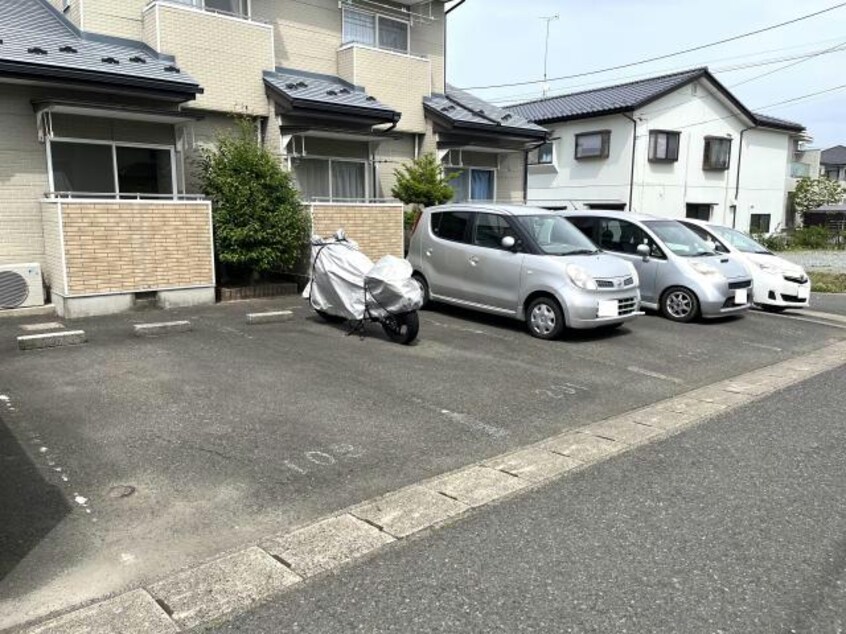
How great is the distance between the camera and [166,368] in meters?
6.39

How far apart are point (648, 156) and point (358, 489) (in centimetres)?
2249

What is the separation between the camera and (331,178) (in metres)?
13.2

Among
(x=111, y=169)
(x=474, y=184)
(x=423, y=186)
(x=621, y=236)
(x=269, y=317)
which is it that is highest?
(x=474, y=184)

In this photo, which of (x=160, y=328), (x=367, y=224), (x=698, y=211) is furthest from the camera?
(x=698, y=211)

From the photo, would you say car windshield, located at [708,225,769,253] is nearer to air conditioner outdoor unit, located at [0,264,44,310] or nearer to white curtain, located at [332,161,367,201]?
white curtain, located at [332,161,367,201]

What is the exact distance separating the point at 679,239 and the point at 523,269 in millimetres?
3658

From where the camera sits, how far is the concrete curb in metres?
2.77

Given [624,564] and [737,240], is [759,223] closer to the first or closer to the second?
[737,240]

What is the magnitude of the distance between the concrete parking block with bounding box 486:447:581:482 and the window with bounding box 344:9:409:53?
465 inches

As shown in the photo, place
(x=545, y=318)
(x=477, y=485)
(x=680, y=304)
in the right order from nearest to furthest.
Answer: (x=477, y=485)
(x=545, y=318)
(x=680, y=304)

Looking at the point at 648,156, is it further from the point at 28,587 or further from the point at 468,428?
the point at 28,587

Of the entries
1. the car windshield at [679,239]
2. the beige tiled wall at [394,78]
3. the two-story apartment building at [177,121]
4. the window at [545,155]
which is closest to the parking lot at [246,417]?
the two-story apartment building at [177,121]

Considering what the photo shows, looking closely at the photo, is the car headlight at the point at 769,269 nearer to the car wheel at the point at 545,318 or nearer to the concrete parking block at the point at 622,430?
the car wheel at the point at 545,318

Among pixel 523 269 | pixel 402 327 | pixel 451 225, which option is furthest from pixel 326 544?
pixel 451 225
